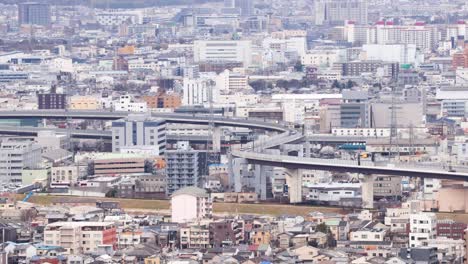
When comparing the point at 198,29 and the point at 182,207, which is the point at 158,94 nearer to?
the point at 182,207

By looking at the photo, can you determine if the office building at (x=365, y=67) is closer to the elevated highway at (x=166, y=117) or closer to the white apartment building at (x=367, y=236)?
the elevated highway at (x=166, y=117)

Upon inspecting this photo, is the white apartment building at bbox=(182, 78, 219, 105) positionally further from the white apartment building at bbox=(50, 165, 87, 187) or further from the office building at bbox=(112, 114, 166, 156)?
the white apartment building at bbox=(50, 165, 87, 187)

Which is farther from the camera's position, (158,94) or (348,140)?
(158,94)

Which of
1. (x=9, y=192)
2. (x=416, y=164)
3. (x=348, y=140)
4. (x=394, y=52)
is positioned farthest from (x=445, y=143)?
(x=394, y=52)

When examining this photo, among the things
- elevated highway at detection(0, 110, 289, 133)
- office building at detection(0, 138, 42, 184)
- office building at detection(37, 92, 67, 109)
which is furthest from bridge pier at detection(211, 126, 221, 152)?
office building at detection(37, 92, 67, 109)

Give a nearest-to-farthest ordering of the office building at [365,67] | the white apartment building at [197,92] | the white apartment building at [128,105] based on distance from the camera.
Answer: the white apartment building at [128,105] → the white apartment building at [197,92] → the office building at [365,67]

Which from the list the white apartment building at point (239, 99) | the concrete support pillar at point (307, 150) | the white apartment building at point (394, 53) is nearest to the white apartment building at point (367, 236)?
the concrete support pillar at point (307, 150)
